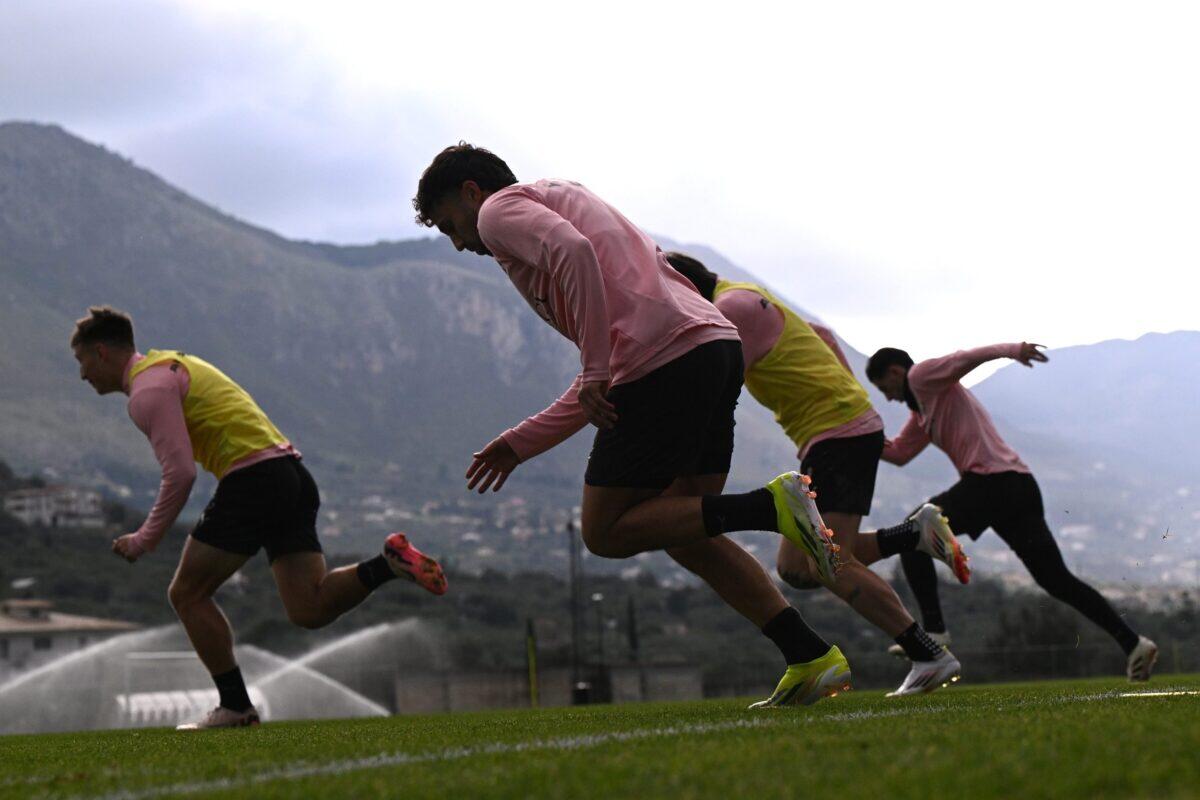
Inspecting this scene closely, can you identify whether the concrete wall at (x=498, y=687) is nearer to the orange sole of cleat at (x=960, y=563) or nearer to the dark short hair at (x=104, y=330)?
the dark short hair at (x=104, y=330)

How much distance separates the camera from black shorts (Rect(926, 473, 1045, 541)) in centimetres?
948

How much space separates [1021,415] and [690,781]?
1424cm

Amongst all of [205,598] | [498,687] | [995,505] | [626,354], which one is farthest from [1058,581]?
[498,687]

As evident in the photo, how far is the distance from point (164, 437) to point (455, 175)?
9.18 ft

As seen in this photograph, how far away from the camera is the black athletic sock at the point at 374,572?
816 cm

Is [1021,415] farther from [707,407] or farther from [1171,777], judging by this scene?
[1171,777]

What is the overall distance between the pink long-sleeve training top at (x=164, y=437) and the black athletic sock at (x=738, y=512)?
133 inches

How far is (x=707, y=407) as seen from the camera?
18.9 ft

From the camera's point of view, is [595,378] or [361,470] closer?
[595,378]

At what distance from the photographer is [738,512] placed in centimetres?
571

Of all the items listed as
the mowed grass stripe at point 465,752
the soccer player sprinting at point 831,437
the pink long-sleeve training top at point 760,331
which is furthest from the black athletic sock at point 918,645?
the mowed grass stripe at point 465,752

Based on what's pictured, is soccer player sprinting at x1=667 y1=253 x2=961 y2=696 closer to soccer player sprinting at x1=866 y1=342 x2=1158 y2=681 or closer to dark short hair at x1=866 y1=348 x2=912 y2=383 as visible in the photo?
soccer player sprinting at x1=866 y1=342 x2=1158 y2=681

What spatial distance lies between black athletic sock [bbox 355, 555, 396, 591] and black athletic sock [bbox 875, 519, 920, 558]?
2531 mm

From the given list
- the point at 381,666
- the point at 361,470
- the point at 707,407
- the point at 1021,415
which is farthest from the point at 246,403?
the point at 361,470
